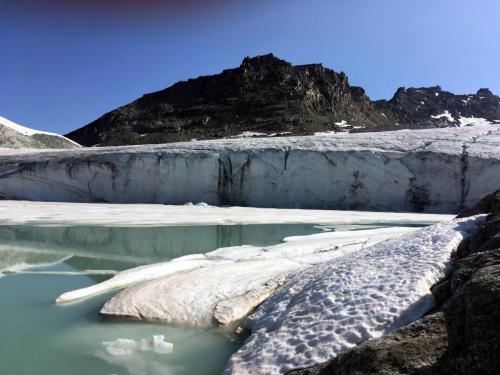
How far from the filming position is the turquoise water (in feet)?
8.04

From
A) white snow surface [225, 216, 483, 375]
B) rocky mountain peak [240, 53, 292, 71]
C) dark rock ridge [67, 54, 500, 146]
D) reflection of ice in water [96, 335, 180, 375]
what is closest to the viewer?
white snow surface [225, 216, 483, 375]

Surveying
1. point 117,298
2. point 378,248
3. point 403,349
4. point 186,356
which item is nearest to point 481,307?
point 403,349

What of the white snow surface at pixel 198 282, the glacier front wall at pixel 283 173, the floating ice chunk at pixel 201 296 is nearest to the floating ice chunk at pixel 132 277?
the white snow surface at pixel 198 282

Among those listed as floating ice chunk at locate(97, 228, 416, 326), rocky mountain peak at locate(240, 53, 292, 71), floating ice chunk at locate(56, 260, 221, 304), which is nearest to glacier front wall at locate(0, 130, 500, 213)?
floating ice chunk at locate(97, 228, 416, 326)

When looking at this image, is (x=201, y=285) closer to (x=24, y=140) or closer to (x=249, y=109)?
(x=24, y=140)

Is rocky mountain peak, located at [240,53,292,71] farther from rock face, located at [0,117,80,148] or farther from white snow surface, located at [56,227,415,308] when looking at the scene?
white snow surface, located at [56,227,415,308]

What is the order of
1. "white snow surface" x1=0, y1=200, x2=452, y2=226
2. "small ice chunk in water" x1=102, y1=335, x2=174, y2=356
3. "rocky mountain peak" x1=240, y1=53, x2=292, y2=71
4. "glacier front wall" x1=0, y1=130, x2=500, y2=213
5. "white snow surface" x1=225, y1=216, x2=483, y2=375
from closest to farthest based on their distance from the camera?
"white snow surface" x1=225, y1=216, x2=483, y2=375
"small ice chunk in water" x1=102, y1=335, x2=174, y2=356
"white snow surface" x1=0, y1=200, x2=452, y2=226
"glacier front wall" x1=0, y1=130, x2=500, y2=213
"rocky mountain peak" x1=240, y1=53, x2=292, y2=71

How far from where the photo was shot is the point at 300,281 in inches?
126

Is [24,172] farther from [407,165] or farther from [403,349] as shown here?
[403,349]

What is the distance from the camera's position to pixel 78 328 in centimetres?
300

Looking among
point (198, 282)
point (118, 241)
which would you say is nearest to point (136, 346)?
point (198, 282)

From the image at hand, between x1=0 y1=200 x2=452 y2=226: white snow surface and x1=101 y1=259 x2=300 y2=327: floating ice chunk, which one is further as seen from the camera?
x1=0 y1=200 x2=452 y2=226: white snow surface

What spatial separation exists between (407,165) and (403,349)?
1143 centimetres

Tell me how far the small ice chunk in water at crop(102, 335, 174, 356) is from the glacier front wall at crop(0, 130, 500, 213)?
1062 cm
